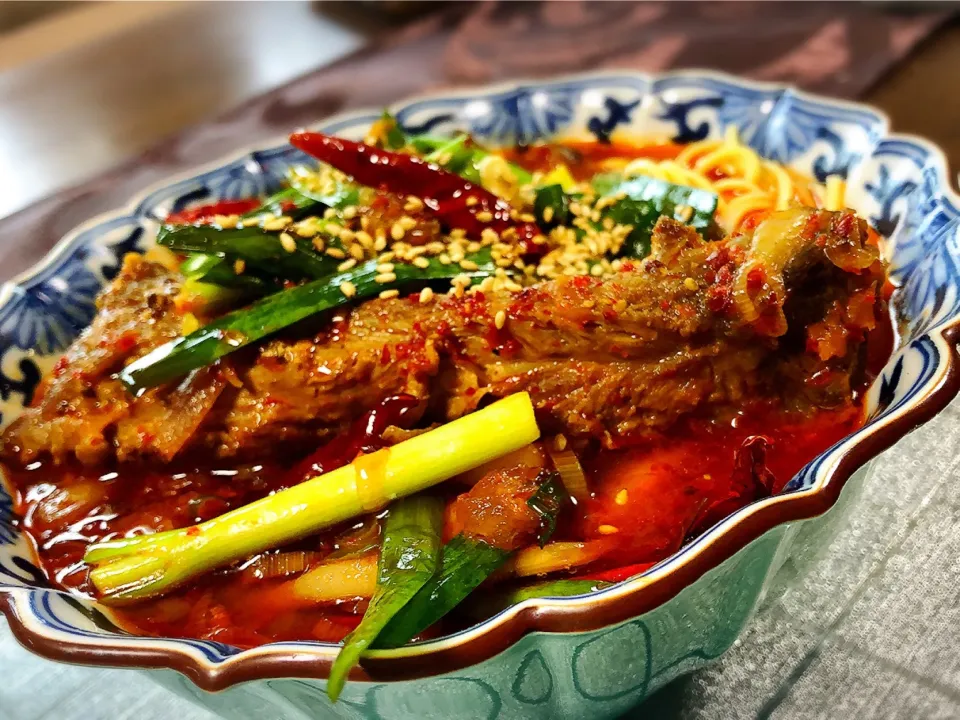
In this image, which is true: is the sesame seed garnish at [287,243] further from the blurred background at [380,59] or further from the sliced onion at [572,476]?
the blurred background at [380,59]

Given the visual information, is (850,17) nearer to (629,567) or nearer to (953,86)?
(953,86)

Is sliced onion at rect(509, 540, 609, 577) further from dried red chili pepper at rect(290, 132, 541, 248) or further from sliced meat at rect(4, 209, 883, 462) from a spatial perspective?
dried red chili pepper at rect(290, 132, 541, 248)

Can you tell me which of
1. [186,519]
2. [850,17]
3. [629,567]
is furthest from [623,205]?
[850,17]

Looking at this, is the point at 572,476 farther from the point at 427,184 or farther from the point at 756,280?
the point at 427,184

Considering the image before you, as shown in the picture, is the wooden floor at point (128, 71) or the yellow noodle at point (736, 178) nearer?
the yellow noodle at point (736, 178)

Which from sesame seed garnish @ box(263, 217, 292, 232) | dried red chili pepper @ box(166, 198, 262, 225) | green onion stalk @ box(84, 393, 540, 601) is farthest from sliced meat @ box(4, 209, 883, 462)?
dried red chili pepper @ box(166, 198, 262, 225)

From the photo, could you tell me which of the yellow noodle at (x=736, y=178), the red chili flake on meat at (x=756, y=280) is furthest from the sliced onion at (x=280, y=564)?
the yellow noodle at (x=736, y=178)
